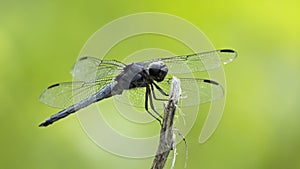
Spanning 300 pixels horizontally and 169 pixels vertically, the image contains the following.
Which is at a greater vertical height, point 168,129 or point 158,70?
point 158,70

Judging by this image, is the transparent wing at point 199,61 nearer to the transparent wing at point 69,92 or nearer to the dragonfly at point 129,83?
the dragonfly at point 129,83

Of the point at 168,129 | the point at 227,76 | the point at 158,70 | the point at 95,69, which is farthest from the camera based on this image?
the point at 227,76

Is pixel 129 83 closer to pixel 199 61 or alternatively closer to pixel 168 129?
pixel 199 61

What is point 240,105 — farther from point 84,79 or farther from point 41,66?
point 41,66

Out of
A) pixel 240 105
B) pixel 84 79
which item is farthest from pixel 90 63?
pixel 240 105

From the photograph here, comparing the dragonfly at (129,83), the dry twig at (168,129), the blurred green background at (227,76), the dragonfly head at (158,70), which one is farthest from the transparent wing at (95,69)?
the dry twig at (168,129)

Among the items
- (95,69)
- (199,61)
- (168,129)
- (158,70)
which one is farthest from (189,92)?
(168,129)

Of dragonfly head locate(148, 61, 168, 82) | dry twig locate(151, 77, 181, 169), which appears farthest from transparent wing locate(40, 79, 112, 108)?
dry twig locate(151, 77, 181, 169)
